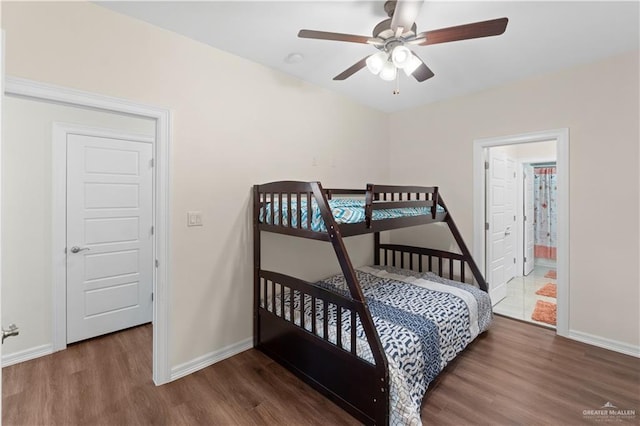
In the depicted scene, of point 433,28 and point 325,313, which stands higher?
point 433,28

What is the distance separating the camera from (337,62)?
2602mm

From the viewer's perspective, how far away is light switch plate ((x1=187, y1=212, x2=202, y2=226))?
2.28m

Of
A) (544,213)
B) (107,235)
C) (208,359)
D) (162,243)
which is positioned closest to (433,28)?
(162,243)

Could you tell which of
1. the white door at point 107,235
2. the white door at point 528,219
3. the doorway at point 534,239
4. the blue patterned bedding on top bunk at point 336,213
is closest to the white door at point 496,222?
the doorway at point 534,239

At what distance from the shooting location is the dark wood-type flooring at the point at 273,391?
72.7 inches

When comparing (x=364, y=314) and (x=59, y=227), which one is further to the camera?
(x=59, y=227)

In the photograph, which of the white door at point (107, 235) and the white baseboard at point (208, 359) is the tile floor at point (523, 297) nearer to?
the white baseboard at point (208, 359)

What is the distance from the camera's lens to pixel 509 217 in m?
4.11

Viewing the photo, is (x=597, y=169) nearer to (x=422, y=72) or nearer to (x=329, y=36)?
(x=422, y=72)

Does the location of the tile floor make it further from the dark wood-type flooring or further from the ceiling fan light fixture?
the ceiling fan light fixture

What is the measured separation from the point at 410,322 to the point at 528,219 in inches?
169

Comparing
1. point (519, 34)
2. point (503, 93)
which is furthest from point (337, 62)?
point (503, 93)

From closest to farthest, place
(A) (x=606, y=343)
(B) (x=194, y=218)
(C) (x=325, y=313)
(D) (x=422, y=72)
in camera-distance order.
A: (C) (x=325, y=313) < (D) (x=422, y=72) < (B) (x=194, y=218) < (A) (x=606, y=343)

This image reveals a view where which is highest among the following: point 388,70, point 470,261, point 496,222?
point 388,70
